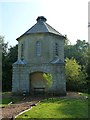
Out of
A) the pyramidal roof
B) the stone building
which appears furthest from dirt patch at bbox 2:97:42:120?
the pyramidal roof

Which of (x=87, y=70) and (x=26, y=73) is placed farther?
(x=87, y=70)

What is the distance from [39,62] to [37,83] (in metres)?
3.24

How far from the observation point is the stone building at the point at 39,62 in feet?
114

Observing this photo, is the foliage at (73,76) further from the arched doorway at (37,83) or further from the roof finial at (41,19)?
the roof finial at (41,19)

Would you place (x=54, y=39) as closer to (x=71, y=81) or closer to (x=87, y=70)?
(x=71, y=81)

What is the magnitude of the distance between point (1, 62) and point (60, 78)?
23679 mm

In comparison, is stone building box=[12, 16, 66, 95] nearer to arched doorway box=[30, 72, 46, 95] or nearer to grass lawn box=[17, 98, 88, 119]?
arched doorway box=[30, 72, 46, 95]

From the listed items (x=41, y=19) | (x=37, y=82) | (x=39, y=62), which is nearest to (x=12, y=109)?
(x=39, y=62)

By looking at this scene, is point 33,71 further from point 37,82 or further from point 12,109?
point 12,109

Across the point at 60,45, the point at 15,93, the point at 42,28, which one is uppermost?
the point at 42,28

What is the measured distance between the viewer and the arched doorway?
120ft

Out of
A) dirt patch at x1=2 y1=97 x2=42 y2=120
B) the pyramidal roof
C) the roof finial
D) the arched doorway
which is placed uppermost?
the roof finial

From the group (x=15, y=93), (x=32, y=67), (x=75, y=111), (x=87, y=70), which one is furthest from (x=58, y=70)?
(x=87, y=70)

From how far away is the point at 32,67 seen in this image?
36.2 m
